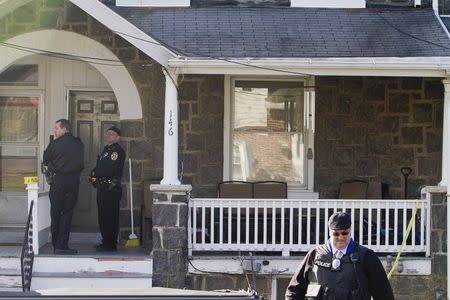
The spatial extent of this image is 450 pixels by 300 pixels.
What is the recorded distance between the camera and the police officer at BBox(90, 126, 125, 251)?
12.4 metres

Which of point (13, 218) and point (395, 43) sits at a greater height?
point (395, 43)

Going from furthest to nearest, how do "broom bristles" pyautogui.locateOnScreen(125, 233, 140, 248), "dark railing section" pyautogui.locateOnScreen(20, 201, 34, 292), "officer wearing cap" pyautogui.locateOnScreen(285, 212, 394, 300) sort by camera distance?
"broom bristles" pyautogui.locateOnScreen(125, 233, 140, 248) → "dark railing section" pyautogui.locateOnScreen(20, 201, 34, 292) → "officer wearing cap" pyautogui.locateOnScreen(285, 212, 394, 300)

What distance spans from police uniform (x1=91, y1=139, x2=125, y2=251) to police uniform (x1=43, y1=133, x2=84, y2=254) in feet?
1.22

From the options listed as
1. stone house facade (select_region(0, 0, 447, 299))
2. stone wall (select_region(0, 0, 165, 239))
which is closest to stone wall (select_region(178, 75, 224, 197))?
stone house facade (select_region(0, 0, 447, 299))

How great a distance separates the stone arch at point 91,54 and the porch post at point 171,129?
1694 mm

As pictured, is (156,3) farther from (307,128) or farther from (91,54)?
(307,128)

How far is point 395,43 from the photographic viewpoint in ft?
40.8

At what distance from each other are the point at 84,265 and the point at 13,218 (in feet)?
7.66

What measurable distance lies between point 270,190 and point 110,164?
229cm

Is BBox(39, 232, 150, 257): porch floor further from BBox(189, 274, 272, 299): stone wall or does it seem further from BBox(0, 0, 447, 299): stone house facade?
BBox(189, 274, 272, 299): stone wall

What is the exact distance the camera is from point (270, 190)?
43.6 feet

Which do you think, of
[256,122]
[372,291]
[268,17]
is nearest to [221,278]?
[256,122]

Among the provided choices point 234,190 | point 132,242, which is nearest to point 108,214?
point 132,242

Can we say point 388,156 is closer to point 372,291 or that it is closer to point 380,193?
point 380,193
